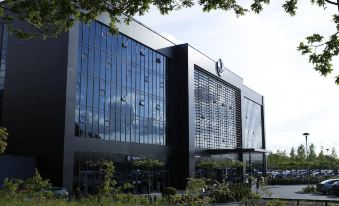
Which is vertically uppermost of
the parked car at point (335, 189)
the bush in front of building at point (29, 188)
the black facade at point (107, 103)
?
the black facade at point (107, 103)

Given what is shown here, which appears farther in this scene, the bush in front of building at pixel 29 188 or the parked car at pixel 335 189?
the parked car at pixel 335 189

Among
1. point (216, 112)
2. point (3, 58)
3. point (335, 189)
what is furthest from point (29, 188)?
point (216, 112)

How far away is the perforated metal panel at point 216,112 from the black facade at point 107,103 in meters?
0.24

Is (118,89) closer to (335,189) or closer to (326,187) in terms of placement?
(326,187)

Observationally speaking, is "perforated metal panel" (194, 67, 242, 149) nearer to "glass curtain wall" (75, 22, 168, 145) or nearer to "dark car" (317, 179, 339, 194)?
"glass curtain wall" (75, 22, 168, 145)

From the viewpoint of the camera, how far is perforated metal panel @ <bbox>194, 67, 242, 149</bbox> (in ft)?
188

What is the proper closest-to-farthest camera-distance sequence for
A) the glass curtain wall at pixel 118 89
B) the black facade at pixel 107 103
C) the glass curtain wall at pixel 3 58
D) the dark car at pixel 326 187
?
the black facade at pixel 107 103 < the glass curtain wall at pixel 118 89 < the glass curtain wall at pixel 3 58 < the dark car at pixel 326 187

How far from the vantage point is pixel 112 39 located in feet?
141

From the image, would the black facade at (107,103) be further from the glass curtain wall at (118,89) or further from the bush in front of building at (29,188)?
the bush in front of building at (29,188)

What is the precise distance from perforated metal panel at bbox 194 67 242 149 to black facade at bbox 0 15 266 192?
0.24m

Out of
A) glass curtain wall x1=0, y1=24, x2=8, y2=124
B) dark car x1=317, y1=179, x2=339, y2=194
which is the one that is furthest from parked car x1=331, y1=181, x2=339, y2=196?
glass curtain wall x1=0, y1=24, x2=8, y2=124

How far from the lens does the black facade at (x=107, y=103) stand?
1428 inches

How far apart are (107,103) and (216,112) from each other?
24.4 metres

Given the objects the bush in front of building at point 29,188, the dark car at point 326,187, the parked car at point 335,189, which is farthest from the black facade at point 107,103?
the bush in front of building at point 29,188
